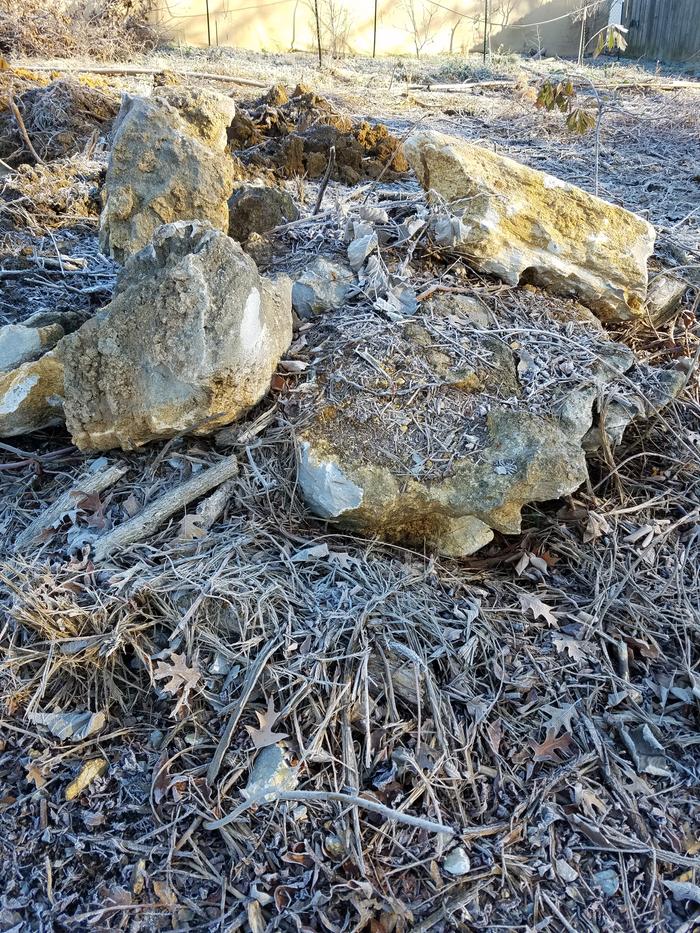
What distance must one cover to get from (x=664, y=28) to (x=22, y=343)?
16.4m

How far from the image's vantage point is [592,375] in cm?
276

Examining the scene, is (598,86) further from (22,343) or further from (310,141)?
(22,343)

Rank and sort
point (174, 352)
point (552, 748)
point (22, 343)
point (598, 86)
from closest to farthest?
point (552, 748) → point (174, 352) → point (22, 343) → point (598, 86)

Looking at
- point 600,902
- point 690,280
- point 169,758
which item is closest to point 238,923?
point 169,758

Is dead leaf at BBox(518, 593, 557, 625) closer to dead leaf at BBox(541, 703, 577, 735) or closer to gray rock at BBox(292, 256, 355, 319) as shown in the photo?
dead leaf at BBox(541, 703, 577, 735)

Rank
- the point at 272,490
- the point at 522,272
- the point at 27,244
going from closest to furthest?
the point at 272,490 → the point at 522,272 → the point at 27,244

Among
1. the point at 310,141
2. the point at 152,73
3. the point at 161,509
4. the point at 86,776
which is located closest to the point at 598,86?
the point at 152,73

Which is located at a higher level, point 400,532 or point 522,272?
point 522,272

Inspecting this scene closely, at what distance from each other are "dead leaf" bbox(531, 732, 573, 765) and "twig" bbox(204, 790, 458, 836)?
37 centimetres

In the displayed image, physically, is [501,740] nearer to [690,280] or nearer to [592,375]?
[592,375]

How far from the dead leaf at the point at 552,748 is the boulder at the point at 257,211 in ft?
8.82

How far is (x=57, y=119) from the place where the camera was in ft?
18.8

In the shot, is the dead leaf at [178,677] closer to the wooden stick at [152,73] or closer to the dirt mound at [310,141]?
the dirt mound at [310,141]

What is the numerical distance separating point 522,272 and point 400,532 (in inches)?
55.3
